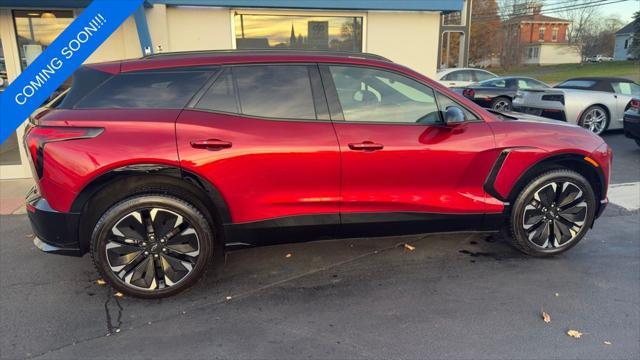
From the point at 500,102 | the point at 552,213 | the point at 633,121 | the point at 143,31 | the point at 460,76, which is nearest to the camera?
the point at 552,213

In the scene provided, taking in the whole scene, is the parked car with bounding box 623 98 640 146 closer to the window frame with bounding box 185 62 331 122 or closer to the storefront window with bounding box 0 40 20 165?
the window frame with bounding box 185 62 331 122

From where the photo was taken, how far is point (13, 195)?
20.2 feet

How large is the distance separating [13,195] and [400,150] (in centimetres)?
539

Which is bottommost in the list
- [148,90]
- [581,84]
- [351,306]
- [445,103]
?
[351,306]

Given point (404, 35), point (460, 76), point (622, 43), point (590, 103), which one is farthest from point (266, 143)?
A: point (622, 43)

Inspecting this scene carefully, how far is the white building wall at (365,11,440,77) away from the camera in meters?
7.88

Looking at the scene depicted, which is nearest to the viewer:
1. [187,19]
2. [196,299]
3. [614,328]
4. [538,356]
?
[538,356]

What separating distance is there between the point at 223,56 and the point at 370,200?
1.55 meters

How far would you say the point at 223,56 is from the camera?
350cm

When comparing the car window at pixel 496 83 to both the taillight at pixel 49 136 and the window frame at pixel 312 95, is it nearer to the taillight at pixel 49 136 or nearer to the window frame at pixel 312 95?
the window frame at pixel 312 95

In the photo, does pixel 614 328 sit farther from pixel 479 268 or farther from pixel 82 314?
pixel 82 314

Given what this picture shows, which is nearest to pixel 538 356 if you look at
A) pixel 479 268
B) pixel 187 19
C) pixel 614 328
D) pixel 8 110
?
pixel 614 328

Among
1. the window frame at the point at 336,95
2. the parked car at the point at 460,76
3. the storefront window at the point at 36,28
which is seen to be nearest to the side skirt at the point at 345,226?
the window frame at the point at 336,95

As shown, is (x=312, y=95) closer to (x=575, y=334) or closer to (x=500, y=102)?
(x=575, y=334)
